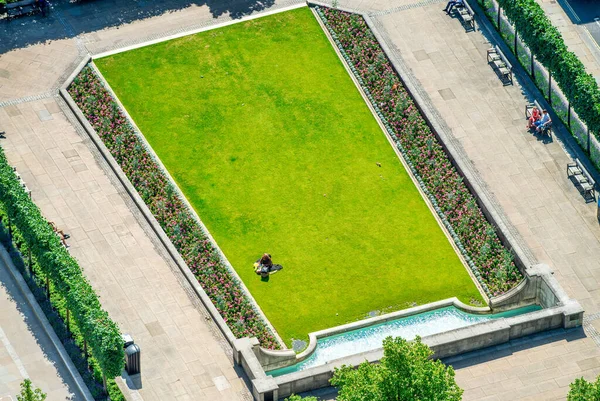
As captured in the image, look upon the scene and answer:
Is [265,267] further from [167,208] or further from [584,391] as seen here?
[584,391]

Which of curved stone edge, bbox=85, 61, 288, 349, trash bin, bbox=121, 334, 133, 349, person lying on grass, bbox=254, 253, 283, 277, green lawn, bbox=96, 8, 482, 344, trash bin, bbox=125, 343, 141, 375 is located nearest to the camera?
trash bin, bbox=125, 343, 141, 375

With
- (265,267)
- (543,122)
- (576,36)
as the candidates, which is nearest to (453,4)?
(576,36)

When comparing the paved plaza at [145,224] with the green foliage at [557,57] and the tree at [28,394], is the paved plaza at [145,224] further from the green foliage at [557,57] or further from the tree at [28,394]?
the tree at [28,394]

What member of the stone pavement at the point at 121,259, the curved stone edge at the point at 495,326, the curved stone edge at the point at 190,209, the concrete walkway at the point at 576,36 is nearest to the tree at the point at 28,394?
the stone pavement at the point at 121,259

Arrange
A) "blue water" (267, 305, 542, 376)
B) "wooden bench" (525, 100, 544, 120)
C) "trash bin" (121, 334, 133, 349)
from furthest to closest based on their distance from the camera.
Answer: "wooden bench" (525, 100, 544, 120), "blue water" (267, 305, 542, 376), "trash bin" (121, 334, 133, 349)

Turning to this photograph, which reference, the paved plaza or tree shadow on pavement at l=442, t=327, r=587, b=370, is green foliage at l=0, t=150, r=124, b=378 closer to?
the paved plaza

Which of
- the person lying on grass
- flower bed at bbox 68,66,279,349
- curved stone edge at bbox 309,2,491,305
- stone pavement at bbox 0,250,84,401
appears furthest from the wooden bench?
stone pavement at bbox 0,250,84,401
